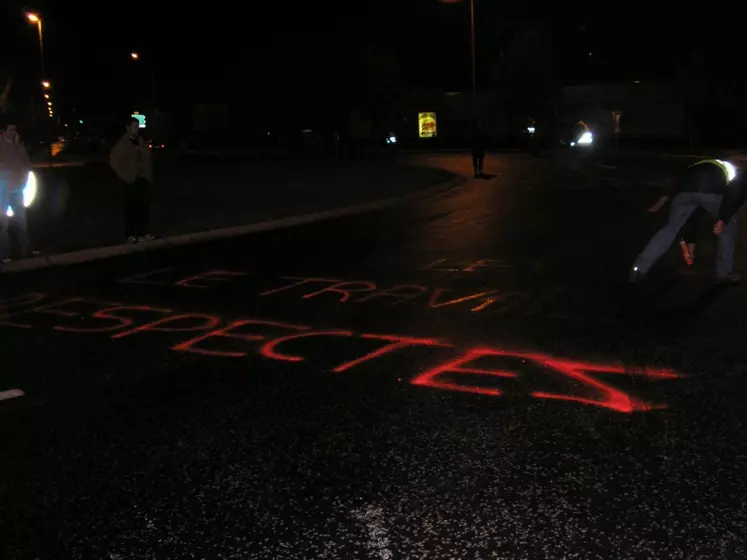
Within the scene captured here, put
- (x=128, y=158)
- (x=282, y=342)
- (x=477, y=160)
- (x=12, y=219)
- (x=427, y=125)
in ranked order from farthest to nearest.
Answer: (x=427, y=125), (x=477, y=160), (x=128, y=158), (x=12, y=219), (x=282, y=342)

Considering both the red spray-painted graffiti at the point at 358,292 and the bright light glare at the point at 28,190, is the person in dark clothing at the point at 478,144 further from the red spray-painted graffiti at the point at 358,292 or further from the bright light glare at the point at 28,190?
the red spray-painted graffiti at the point at 358,292

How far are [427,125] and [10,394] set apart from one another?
2279 inches

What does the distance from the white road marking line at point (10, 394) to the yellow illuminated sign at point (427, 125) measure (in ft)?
188

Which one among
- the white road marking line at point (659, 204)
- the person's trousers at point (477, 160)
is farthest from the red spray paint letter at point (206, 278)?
the person's trousers at point (477, 160)

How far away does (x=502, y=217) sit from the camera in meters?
16.4

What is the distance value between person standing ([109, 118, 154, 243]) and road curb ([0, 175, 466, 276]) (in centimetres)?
34

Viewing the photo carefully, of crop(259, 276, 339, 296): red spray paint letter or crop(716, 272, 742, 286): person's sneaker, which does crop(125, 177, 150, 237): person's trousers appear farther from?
crop(716, 272, 742, 286): person's sneaker

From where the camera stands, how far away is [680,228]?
895 centimetres

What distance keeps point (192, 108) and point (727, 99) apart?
54011 mm

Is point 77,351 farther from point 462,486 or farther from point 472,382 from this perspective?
point 462,486

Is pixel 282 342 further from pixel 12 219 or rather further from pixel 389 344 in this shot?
pixel 12 219

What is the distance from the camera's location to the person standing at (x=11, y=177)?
35.6 feet

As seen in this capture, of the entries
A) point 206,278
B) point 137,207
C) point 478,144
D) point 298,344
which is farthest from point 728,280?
point 478,144

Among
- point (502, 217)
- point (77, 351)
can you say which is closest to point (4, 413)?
A: point (77, 351)
